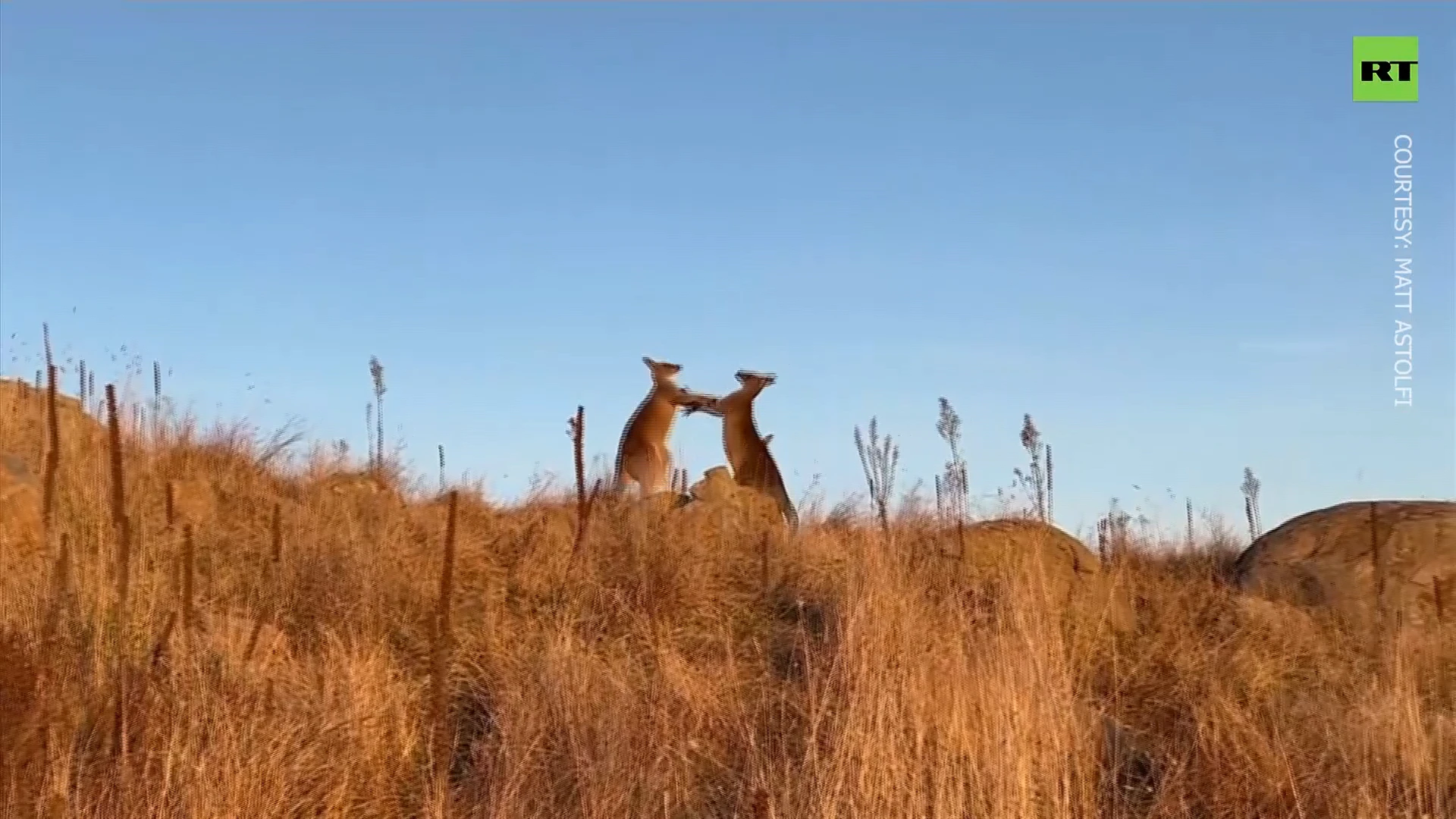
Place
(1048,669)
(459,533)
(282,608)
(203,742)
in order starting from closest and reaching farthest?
(203,742) → (1048,669) → (282,608) → (459,533)

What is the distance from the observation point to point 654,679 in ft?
17.8

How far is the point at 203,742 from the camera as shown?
4535mm

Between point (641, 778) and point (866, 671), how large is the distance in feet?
2.96

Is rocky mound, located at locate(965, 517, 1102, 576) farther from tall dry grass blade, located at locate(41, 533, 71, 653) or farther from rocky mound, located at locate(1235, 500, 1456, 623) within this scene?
tall dry grass blade, located at locate(41, 533, 71, 653)

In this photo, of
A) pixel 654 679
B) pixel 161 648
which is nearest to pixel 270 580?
pixel 161 648

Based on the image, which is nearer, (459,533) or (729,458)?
(459,533)

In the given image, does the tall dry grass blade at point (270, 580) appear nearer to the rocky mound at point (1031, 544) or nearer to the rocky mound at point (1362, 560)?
the rocky mound at point (1031, 544)

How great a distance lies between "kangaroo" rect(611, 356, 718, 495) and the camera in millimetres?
11188

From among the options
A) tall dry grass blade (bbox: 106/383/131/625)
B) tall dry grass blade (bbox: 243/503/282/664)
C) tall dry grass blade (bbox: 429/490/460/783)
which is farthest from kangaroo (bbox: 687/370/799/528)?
tall dry grass blade (bbox: 106/383/131/625)

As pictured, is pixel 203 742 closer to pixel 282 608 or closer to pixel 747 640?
pixel 282 608

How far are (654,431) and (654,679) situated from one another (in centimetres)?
613

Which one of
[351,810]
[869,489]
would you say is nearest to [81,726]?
[351,810]

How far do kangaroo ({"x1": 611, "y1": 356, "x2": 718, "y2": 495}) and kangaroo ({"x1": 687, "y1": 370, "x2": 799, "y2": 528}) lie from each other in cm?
22

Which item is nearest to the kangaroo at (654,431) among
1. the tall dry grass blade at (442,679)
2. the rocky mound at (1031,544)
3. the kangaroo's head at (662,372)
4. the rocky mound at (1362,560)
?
the kangaroo's head at (662,372)
